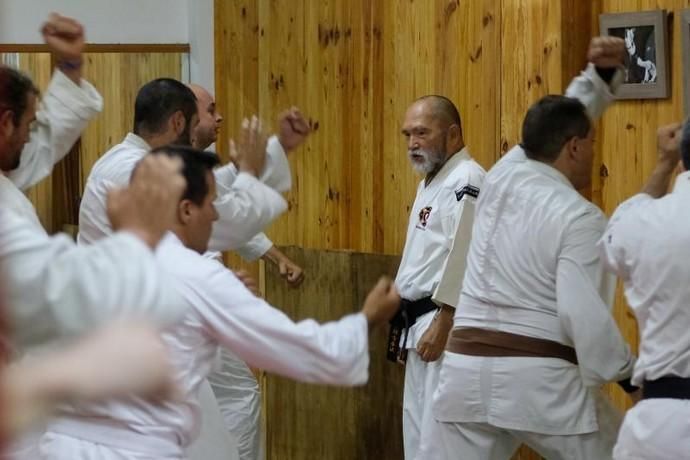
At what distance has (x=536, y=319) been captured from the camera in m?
3.87

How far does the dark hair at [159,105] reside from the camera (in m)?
4.55

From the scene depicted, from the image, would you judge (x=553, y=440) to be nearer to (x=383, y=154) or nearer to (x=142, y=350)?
(x=383, y=154)

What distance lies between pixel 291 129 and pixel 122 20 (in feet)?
13.4

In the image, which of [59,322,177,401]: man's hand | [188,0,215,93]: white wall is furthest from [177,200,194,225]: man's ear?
[188,0,215,93]: white wall

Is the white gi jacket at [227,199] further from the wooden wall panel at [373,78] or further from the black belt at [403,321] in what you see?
the wooden wall panel at [373,78]

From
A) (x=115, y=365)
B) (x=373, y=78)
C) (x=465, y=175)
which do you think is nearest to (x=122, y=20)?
(x=373, y=78)

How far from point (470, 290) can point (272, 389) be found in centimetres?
251

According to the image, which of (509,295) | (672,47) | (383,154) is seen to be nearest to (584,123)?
(509,295)

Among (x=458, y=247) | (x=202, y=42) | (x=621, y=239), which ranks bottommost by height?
(x=458, y=247)

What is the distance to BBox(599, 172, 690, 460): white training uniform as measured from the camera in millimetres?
3119

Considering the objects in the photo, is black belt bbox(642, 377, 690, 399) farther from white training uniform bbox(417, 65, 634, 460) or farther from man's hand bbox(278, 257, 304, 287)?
man's hand bbox(278, 257, 304, 287)

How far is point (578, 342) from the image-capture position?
3.66 meters

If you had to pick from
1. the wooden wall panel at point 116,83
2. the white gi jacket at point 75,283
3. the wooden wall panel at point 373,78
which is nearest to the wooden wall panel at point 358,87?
the wooden wall panel at point 373,78

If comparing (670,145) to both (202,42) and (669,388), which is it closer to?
(669,388)
